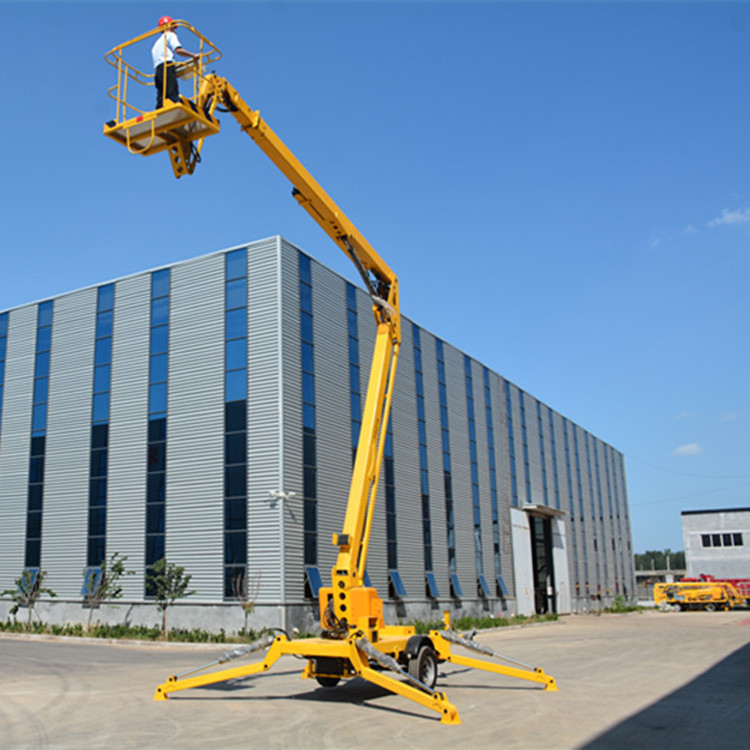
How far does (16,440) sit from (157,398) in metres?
8.91

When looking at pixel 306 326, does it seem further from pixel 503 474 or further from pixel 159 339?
pixel 503 474

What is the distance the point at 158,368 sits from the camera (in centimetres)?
3147

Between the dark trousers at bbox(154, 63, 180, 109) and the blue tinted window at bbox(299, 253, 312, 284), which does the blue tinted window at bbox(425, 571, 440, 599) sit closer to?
the blue tinted window at bbox(299, 253, 312, 284)

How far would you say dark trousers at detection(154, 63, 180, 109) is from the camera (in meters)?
10.6

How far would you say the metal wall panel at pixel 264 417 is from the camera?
2700 centimetres

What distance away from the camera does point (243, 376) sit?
96.0ft

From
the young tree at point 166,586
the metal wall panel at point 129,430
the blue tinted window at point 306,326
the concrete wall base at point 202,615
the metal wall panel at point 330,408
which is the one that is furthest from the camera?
the blue tinted window at point 306,326

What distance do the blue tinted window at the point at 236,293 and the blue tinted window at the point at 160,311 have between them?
3308 mm

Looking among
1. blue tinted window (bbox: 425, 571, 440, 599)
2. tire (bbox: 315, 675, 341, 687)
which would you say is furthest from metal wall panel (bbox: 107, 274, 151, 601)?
tire (bbox: 315, 675, 341, 687)

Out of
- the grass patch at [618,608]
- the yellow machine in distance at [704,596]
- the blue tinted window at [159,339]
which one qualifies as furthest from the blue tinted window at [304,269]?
the yellow machine in distance at [704,596]

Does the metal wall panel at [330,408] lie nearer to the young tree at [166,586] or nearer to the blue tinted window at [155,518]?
the young tree at [166,586]

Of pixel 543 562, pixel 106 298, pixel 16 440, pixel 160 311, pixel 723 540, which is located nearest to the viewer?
pixel 160 311

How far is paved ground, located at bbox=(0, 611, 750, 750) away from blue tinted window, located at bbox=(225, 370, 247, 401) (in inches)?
463

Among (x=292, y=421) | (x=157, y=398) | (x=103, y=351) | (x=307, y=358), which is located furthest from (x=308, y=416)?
(x=103, y=351)
